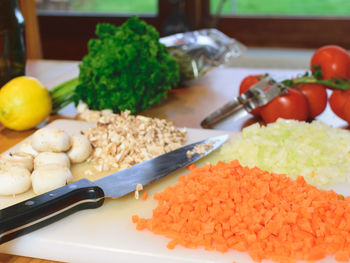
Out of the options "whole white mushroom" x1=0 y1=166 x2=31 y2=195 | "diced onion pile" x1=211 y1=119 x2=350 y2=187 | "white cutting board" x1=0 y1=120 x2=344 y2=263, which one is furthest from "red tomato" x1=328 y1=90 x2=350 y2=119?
"whole white mushroom" x1=0 y1=166 x2=31 y2=195

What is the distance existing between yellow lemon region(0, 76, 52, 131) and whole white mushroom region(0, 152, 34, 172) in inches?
10.9

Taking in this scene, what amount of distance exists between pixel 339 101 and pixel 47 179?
0.96 m

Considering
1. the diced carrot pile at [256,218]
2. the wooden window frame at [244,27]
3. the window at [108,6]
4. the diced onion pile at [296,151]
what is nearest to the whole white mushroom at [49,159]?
the diced carrot pile at [256,218]

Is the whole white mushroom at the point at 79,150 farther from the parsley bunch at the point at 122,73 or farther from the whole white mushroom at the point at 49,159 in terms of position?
the parsley bunch at the point at 122,73

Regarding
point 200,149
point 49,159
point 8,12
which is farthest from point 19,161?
point 8,12

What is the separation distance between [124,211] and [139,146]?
269 millimetres

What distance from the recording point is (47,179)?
3.16 feet

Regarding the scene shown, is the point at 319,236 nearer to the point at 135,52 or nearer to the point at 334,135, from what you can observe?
the point at 334,135

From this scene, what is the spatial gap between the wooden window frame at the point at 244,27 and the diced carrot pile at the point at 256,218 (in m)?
2.44

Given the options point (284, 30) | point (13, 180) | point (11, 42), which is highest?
point (11, 42)

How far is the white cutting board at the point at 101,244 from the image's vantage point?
811 mm

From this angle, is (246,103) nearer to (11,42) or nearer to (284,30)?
(11,42)

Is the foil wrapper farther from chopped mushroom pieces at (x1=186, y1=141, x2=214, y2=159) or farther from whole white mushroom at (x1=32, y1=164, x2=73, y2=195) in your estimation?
whole white mushroom at (x1=32, y1=164, x2=73, y2=195)

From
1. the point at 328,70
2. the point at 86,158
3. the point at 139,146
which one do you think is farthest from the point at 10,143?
the point at 328,70
